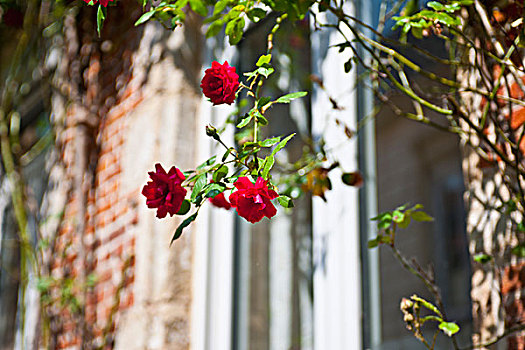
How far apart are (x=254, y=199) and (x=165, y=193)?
0.64ft

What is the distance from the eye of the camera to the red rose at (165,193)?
52.9 inches

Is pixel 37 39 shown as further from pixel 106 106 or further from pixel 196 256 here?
pixel 196 256

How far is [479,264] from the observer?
169 cm

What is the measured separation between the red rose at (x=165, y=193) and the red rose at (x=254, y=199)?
5.4 inches

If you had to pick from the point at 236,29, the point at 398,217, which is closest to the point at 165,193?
the point at 236,29

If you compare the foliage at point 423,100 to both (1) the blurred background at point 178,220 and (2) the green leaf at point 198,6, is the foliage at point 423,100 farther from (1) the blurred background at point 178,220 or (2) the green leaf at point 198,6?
(1) the blurred background at point 178,220

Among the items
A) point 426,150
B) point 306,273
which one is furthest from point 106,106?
point 426,150

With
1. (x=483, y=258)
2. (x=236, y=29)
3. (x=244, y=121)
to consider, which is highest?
(x=236, y=29)

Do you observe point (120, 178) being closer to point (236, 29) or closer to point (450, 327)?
point (236, 29)

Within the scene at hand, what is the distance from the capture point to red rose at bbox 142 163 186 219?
1.34m

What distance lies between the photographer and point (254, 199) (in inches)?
49.5

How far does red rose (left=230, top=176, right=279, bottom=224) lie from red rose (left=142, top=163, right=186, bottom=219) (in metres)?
0.14

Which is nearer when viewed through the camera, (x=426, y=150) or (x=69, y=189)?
(x=69, y=189)

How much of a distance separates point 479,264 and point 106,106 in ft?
6.84
